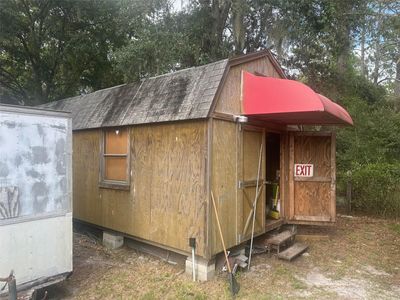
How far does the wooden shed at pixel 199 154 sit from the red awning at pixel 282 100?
0.06 ft

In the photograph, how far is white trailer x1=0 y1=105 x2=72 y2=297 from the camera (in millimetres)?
3674

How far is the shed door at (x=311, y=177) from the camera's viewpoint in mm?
6496

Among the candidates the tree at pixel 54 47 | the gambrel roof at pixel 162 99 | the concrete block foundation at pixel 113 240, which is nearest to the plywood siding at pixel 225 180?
the gambrel roof at pixel 162 99

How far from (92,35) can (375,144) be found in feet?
38.7

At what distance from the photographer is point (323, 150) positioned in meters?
6.54

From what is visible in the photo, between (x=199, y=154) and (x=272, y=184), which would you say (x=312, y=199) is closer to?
(x=272, y=184)

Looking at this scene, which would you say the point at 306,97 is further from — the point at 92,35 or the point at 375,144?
the point at 92,35

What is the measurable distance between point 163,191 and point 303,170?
3117mm

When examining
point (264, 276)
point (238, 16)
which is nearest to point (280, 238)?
point (264, 276)

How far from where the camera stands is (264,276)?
4.80m

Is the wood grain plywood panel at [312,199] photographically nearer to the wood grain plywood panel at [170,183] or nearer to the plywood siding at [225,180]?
the plywood siding at [225,180]

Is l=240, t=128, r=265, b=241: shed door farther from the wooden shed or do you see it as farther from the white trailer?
the white trailer

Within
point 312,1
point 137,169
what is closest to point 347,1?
point 312,1

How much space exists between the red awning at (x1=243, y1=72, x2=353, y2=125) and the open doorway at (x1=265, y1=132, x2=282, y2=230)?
164 centimetres
